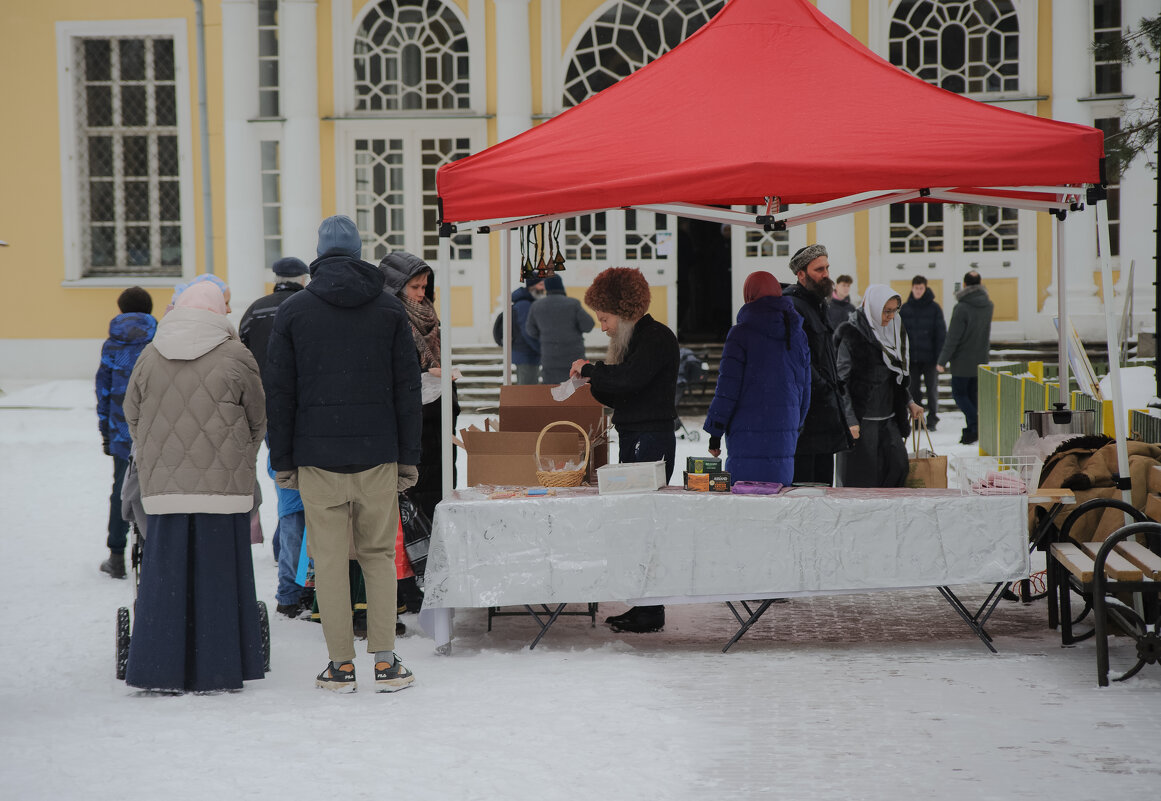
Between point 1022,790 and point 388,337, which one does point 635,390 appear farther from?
point 1022,790

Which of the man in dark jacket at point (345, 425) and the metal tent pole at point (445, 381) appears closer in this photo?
the man in dark jacket at point (345, 425)

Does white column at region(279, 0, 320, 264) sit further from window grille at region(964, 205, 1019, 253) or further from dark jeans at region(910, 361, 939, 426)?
window grille at region(964, 205, 1019, 253)

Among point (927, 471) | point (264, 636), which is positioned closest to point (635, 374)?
point (264, 636)

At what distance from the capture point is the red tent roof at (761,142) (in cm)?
556

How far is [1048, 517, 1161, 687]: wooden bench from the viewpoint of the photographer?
5.08m

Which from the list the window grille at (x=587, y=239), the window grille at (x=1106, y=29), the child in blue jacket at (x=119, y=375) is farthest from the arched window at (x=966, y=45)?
the child in blue jacket at (x=119, y=375)

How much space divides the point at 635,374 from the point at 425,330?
→ 3.29 feet

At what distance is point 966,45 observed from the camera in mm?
16406

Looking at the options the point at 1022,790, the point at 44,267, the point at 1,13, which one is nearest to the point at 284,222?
the point at 44,267

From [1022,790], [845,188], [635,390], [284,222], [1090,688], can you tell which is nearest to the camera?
[1022,790]

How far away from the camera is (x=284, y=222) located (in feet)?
56.3

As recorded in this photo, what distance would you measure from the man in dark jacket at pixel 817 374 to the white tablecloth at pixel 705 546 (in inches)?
44.6

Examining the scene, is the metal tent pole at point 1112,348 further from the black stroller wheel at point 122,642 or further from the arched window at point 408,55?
the arched window at point 408,55

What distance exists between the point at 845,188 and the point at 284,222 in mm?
12618
